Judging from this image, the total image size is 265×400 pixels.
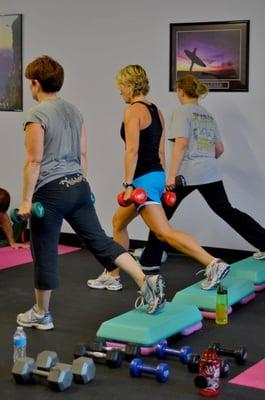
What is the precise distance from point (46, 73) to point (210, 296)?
65.6 inches

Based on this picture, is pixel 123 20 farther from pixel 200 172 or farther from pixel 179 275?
pixel 179 275

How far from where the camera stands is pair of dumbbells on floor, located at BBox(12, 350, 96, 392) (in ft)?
11.7

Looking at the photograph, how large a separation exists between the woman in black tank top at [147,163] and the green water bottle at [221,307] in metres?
0.29

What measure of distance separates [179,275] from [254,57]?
1819 millimetres

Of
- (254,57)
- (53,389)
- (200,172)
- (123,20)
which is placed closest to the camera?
(53,389)

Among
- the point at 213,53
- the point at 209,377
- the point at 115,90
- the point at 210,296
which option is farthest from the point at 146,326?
the point at 115,90

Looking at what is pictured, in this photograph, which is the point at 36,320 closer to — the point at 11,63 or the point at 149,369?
the point at 149,369

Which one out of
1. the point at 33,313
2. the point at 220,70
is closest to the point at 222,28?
the point at 220,70

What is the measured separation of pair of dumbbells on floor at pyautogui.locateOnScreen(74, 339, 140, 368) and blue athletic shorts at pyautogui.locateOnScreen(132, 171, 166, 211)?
121 cm

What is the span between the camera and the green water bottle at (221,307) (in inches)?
180

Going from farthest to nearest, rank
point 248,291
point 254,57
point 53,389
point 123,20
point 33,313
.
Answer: point 123,20
point 254,57
point 248,291
point 33,313
point 53,389

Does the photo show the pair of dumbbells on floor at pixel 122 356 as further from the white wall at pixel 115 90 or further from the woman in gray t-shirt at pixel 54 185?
the white wall at pixel 115 90

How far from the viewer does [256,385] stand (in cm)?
362

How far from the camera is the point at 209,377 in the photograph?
3.46 meters
